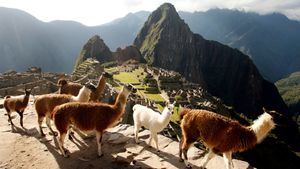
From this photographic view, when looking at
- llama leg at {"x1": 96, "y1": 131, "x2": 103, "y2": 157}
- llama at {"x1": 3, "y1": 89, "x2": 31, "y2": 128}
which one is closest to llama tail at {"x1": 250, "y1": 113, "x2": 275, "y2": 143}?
llama leg at {"x1": 96, "y1": 131, "x2": 103, "y2": 157}

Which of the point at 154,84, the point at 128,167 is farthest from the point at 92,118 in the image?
the point at 154,84

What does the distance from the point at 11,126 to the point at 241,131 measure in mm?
10723


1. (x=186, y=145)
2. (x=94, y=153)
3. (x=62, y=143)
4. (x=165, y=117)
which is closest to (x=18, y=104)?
(x=62, y=143)

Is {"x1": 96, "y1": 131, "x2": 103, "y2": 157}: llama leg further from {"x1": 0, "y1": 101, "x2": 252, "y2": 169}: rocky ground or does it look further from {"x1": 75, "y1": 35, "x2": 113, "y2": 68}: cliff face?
{"x1": 75, "y1": 35, "x2": 113, "y2": 68}: cliff face

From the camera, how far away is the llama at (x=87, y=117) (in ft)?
36.7

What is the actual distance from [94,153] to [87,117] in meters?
1.40

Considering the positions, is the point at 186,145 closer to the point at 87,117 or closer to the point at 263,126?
the point at 263,126

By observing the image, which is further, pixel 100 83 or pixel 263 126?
pixel 100 83

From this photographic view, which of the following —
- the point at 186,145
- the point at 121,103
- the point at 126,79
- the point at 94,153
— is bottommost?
the point at 126,79

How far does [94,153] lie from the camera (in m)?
11.8

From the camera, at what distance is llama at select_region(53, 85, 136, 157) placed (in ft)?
36.7

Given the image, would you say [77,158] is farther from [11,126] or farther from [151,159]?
[11,126]

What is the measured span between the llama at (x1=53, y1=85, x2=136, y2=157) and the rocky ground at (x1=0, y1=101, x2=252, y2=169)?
478 mm

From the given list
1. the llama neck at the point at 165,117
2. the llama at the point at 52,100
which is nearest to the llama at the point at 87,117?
the llama neck at the point at 165,117
